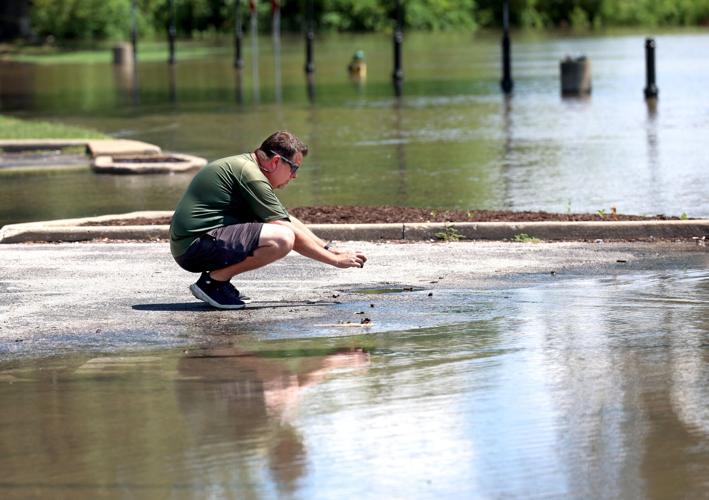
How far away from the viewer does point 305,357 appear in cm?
826

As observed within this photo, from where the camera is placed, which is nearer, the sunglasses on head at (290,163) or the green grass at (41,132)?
the sunglasses on head at (290,163)

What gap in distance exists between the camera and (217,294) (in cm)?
963

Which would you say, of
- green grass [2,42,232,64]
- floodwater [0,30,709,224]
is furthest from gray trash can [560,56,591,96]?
green grass [2,42,232,64]

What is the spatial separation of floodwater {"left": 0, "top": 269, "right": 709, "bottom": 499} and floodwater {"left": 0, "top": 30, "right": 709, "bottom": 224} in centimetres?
612

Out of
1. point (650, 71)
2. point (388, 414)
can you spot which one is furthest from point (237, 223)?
point (650, 71)

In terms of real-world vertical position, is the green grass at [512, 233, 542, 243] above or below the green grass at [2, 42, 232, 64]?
below

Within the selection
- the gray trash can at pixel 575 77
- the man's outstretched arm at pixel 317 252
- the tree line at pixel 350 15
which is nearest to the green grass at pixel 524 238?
the man's outstretched arm at pixel 317 252

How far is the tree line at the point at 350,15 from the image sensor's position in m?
68.8

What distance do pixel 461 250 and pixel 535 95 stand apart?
19644 millimetres

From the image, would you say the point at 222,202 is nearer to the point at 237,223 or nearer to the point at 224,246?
the point at 237,223

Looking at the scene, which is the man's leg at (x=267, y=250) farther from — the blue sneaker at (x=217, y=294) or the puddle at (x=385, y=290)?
the puddle at (x=385, y=290)

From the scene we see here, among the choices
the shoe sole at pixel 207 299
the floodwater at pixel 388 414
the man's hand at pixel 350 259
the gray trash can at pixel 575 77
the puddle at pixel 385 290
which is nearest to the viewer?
the floodwater at pixel 388 414

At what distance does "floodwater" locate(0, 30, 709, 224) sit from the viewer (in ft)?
52.4

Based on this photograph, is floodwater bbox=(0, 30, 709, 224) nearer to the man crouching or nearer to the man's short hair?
the man crouching
